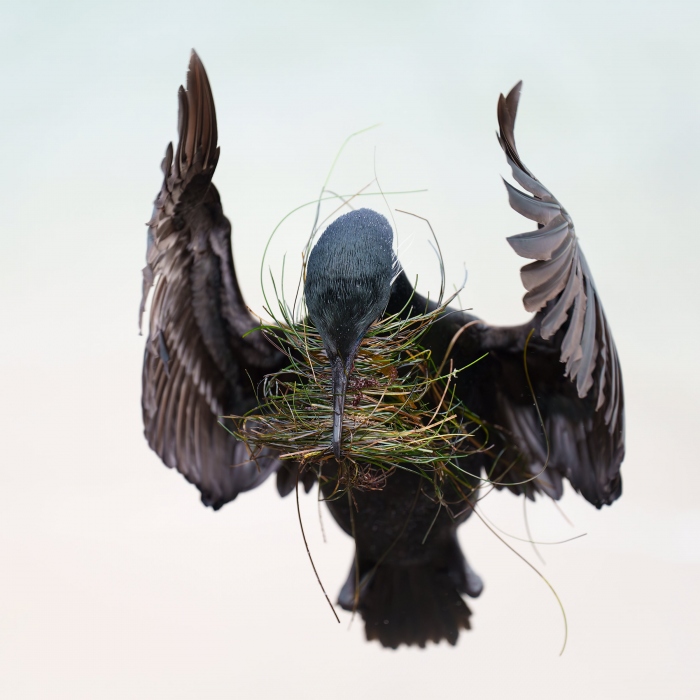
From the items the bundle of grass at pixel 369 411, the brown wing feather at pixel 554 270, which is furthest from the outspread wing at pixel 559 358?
the bundle of grass at pixel 369 411

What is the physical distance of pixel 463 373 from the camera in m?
1.57

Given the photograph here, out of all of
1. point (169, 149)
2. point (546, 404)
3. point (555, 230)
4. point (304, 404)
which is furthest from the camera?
point (546, 404)

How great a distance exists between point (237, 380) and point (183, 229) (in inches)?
13.2

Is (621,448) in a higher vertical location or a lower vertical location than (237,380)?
lower

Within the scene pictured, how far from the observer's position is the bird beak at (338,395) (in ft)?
4.10

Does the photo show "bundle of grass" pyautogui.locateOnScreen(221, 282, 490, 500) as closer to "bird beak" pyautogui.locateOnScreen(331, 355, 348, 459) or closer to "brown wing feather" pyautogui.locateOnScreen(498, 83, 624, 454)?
"bird beak" pyautogui.locateOnScreen(331, 355, 348, 459)

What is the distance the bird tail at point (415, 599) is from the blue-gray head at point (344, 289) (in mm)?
605

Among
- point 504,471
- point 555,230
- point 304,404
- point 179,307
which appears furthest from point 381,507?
point 555,230

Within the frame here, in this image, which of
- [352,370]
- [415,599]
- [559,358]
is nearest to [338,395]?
[352,370]

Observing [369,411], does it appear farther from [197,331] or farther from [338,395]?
[197,331]

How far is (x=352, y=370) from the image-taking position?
1.32m

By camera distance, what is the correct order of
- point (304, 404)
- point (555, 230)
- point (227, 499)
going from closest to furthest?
point (555, 230)
point (304, 404)
point (227, 499)

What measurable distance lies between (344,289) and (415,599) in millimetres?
823

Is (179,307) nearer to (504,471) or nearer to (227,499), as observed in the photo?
(227,499)
